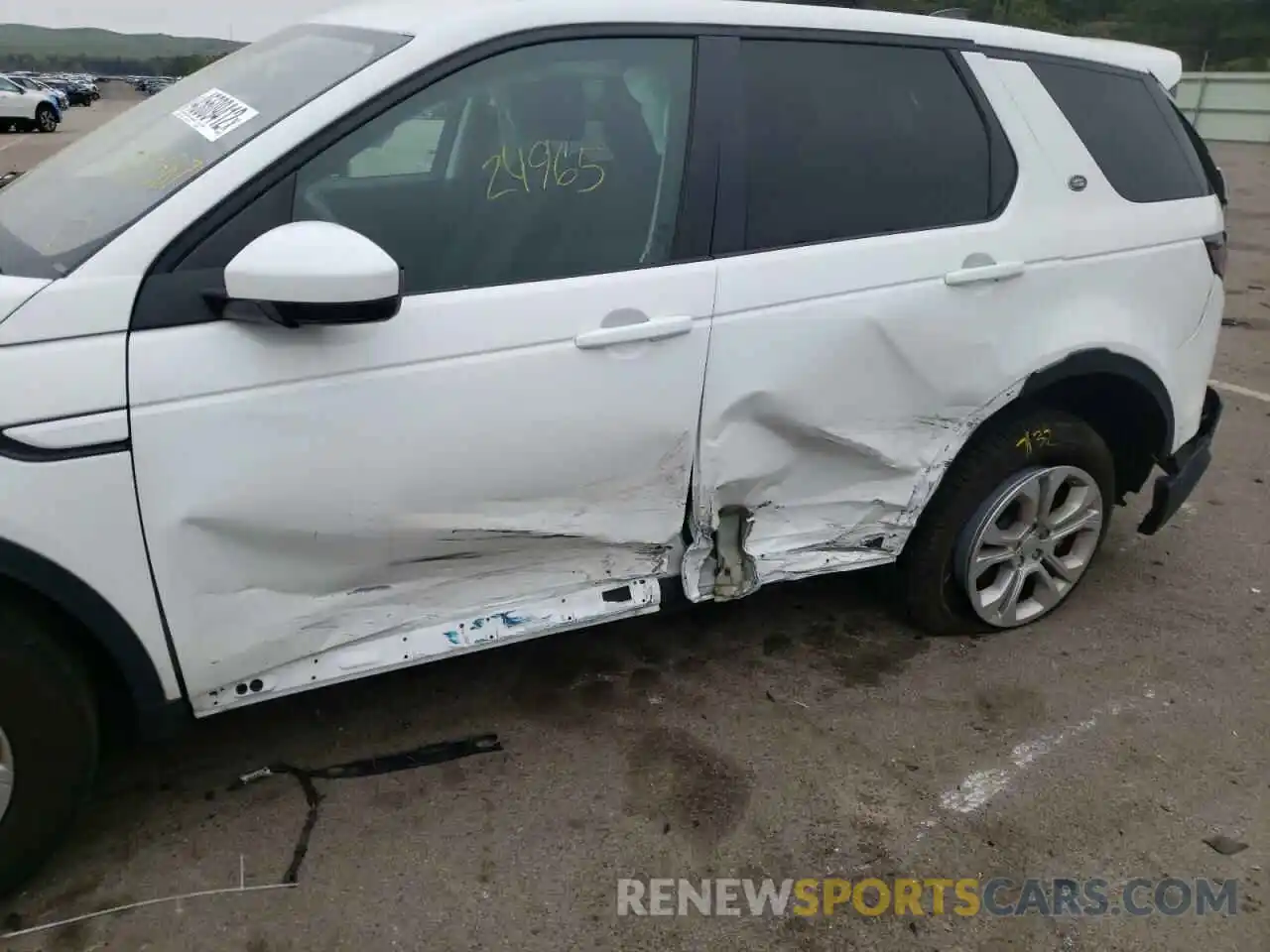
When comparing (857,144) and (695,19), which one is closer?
(695,19)

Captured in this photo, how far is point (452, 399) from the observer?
2113 mm

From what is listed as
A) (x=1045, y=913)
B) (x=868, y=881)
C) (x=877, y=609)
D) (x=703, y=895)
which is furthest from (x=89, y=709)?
(x=877, y=609)

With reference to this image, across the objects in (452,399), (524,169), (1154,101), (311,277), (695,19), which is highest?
(695,19)

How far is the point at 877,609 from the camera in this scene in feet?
11.2

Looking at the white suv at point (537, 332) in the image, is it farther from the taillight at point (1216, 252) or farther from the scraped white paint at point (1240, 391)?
the scraped white paint at point (1240, 391)

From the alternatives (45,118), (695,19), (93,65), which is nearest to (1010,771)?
(695,19)

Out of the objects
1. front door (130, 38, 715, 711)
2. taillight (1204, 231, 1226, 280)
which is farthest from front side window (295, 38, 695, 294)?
taillight (1204, 231, 1226, 280)

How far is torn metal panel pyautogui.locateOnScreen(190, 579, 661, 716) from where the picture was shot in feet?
7.24

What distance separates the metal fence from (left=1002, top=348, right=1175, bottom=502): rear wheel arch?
2696 cm

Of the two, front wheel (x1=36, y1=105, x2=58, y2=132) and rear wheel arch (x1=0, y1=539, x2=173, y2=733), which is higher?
rear wheel arch (x1=0, y1=539, x2=173, y2=733)

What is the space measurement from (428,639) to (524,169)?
43.7 inches

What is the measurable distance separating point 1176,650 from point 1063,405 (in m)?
0.87

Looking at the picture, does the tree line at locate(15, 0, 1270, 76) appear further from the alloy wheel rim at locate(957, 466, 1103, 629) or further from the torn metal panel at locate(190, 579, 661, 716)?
the torn metal panel at locate(190, 579, 661, 716)

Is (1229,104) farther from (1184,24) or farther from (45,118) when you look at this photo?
(45,118)
